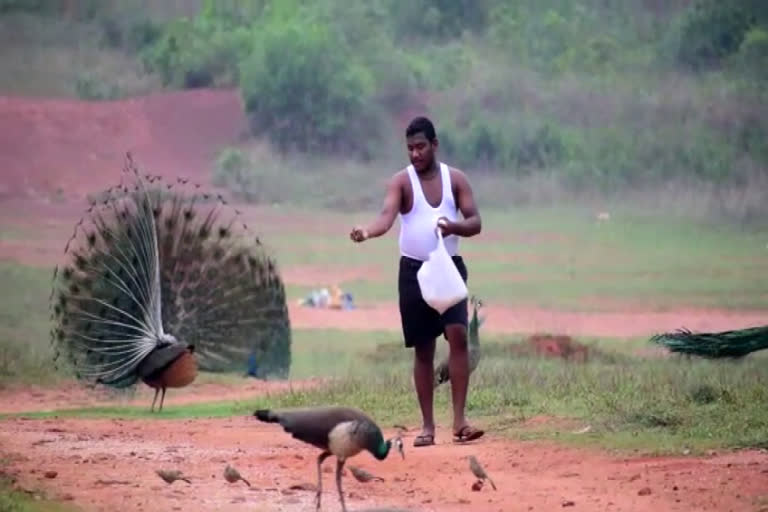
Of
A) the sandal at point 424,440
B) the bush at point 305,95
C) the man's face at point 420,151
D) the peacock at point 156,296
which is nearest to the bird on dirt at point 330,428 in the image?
the sandal at point 424,440

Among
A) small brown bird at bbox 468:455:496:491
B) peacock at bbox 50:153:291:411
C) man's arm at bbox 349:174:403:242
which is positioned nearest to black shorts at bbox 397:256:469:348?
man's arm at bbox 349:174:403:242

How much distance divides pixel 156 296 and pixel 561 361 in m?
4.82

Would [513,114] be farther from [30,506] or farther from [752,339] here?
[30,506]

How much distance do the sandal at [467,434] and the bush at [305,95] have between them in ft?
87.8

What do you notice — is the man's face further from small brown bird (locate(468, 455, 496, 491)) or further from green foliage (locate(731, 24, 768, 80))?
green foliage (locate(731, 24, 768, 80))

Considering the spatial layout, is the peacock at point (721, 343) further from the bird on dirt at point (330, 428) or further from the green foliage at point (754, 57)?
the green foliage at point (754, 57)

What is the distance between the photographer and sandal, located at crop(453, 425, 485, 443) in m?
9.77

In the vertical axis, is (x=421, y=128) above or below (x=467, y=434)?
above

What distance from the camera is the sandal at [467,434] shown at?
9766 millimetres

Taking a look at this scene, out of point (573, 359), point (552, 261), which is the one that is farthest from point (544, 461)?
point (552, 261)

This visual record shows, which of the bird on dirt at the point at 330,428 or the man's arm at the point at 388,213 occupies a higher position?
the man's arm at the point at 388,213

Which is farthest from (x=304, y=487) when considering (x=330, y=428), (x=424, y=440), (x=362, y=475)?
(x=424, y=440)

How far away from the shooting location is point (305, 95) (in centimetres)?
3684

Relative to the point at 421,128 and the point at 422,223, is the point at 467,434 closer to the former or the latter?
the point at 422,223
